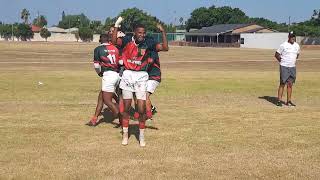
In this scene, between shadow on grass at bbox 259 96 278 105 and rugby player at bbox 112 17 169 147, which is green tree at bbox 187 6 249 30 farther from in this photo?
rugby player at bbox 112 17 169 147

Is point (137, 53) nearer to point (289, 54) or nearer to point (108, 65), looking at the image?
point (108, 65)

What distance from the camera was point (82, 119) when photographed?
10.3m

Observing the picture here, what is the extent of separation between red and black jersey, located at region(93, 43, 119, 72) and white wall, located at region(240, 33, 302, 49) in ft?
251

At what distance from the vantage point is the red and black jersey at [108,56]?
8.99 meters

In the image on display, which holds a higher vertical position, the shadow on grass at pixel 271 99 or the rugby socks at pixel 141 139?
the rugby socks at pixel 141 139

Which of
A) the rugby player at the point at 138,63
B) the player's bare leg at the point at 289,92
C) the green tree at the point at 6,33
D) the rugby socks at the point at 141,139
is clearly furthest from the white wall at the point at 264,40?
the rugby socks at the point at 141,139

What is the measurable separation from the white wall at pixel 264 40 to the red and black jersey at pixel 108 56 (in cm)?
7659

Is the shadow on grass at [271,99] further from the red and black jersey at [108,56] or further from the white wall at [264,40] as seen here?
the white wall at [264,40]

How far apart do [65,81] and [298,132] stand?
37.1ft

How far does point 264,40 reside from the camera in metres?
88.2

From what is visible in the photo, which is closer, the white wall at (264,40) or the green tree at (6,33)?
the white wall at (264,40)

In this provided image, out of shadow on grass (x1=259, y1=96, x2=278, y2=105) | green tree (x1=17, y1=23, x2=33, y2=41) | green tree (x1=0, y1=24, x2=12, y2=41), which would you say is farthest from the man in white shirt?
green tree (x1=0, y1=24, x2=12, y2=41)

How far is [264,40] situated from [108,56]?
81.6m

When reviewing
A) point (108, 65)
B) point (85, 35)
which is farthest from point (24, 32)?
point (108, 65)
